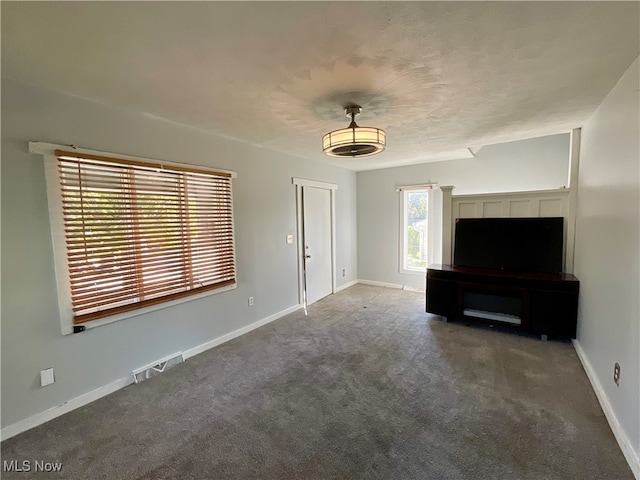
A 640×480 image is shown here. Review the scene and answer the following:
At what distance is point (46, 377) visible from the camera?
2.10 metres

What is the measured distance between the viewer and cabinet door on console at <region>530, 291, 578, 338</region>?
3082 millimetres

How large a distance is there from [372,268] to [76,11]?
5398 mm

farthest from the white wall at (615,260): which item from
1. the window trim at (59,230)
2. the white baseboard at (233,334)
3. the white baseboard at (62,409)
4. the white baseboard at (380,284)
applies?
the window trim at (59,230)

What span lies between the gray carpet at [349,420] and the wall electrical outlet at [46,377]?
284mm

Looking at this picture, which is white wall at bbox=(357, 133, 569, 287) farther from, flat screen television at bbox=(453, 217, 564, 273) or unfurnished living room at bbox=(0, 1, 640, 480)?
flat screen television at bbox=(453, 217, 564, 273)

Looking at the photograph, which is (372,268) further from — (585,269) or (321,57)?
(321,57)

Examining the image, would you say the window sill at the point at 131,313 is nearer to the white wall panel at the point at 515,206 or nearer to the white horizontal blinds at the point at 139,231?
the white horizontal blinds at the point at 139,231

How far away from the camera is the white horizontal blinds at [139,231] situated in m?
2.21

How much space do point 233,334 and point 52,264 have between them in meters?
1.89

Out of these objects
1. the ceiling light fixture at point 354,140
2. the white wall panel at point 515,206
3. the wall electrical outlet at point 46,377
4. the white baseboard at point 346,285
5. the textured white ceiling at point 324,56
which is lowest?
the white baseboard at point 346,285

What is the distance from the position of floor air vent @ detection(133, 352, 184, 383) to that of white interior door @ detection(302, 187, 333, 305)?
2.18 meters

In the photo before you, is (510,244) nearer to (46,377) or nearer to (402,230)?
(402,230)

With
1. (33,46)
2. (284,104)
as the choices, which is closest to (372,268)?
(284,104)

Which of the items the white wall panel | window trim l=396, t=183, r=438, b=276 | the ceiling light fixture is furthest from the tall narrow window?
the ceiling light fixture
